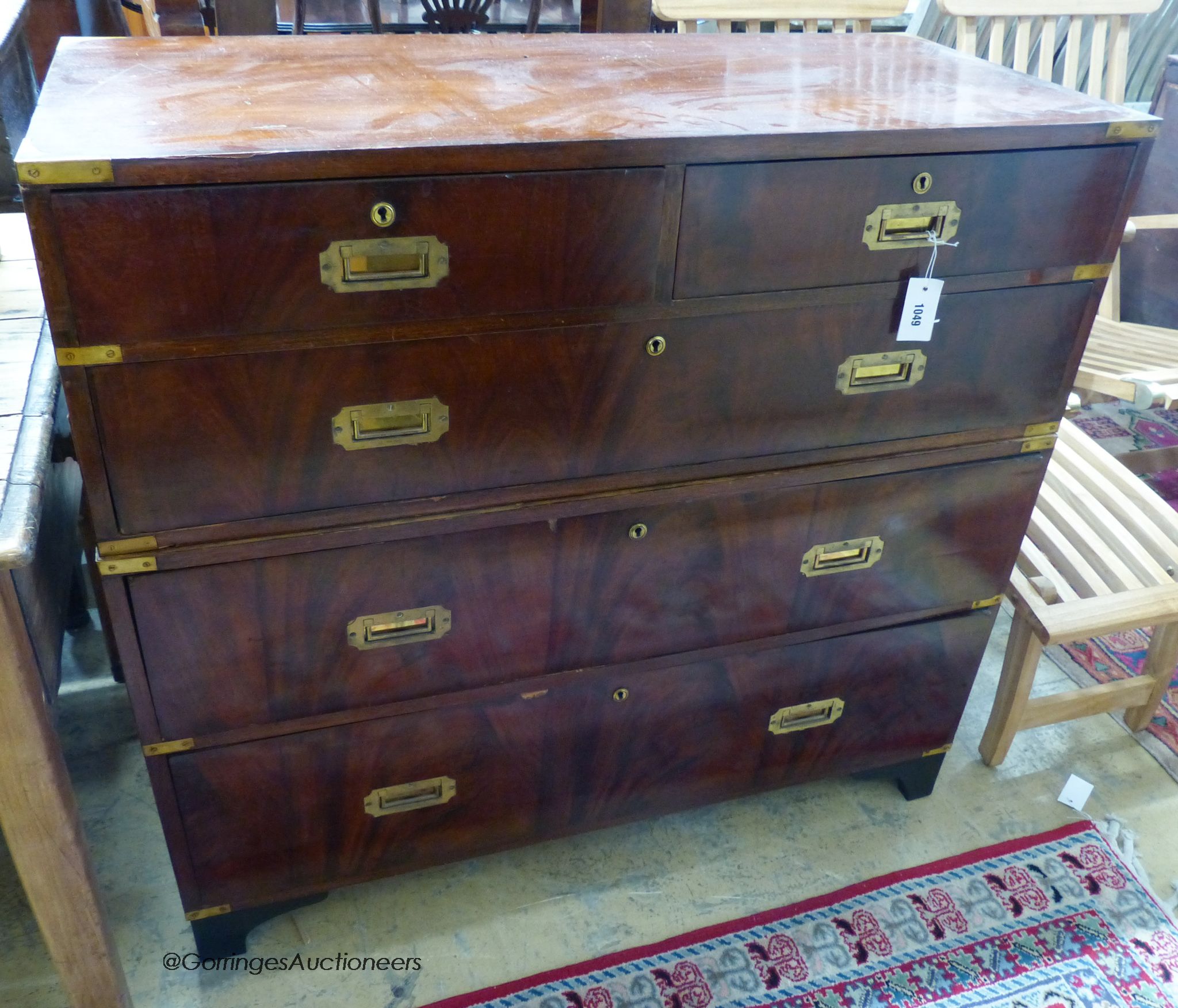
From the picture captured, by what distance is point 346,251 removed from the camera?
0.96 metres

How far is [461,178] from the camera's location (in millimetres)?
968

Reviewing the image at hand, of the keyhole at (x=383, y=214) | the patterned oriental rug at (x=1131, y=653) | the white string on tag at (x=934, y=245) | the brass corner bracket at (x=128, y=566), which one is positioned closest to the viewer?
the keyhole at (x=383, y=214)

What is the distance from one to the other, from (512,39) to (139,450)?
0.76m

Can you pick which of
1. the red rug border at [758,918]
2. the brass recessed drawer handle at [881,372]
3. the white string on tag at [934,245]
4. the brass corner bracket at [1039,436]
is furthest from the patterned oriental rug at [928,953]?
the white string on tag at [934,245]

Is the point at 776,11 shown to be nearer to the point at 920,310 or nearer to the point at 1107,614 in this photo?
the point at 920,310

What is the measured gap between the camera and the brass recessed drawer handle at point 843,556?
54.1 inches

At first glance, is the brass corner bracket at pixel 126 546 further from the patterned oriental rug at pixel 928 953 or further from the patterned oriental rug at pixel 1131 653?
the patterned oriental rug at pixel 1131 653

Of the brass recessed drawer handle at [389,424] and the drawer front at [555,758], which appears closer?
the brass recessed drawer handle at [389,424]

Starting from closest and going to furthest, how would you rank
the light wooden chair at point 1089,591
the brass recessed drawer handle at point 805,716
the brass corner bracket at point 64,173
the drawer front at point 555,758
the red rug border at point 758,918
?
the brass corner bracket at point 64,173 → the drawer front at point 555,758 → the red rug border at point 758,918 → the brass recessed drawer handle at point 805,716 → the light wooden chair at point 1089,591

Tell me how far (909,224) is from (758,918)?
100cm

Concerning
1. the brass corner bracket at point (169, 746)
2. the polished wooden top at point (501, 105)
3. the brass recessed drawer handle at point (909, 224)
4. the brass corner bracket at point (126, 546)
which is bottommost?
the brass corner bracket at point (169, 746)

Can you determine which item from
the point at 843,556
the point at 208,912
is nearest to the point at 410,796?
the point at 208,912

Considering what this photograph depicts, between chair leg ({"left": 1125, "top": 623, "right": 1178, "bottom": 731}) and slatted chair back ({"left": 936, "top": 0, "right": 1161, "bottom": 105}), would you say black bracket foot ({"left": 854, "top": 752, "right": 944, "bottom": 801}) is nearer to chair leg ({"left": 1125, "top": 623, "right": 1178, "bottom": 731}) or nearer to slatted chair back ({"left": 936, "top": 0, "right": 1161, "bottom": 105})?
chair leg ({"left": 1125, "top": 623, "right": 1178, "bottom": 731})

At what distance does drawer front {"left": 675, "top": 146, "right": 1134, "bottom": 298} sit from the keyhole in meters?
0.30
